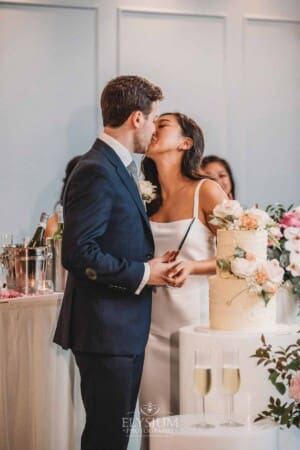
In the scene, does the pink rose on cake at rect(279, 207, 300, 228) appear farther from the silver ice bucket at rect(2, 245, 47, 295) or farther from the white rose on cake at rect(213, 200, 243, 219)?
the silver ice bucket at rect(2, 245, 47, 295)

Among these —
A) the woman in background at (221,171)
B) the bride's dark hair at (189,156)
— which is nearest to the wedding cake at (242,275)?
the bride's dark hair at (189,156)

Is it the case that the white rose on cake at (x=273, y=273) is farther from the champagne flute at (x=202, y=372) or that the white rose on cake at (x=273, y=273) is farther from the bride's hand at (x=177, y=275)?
the champagne flute at (x=202, y=372)

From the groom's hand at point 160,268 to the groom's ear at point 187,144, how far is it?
748 millimetres

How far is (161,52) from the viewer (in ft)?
18.8

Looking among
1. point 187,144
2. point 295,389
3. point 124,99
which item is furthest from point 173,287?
→ point 295,389

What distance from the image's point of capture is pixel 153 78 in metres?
5.69

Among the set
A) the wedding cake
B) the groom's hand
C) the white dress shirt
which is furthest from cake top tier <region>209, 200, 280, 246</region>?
the white dress shirt

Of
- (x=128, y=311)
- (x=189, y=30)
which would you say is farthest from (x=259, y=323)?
(x=189, y=30)

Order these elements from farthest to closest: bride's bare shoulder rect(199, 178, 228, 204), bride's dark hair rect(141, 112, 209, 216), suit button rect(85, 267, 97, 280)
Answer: bride's dark hair rect(141, 112, 209, 216), bride's bare shoulder rect(199, 178, 228, 204), suit button rect(85, 267, 97, 280)

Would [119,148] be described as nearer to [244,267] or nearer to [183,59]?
[244,267]

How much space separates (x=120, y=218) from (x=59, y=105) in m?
2.75

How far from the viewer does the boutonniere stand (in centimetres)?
357

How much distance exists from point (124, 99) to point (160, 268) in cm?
61

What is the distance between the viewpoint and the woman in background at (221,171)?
5.42 metres
